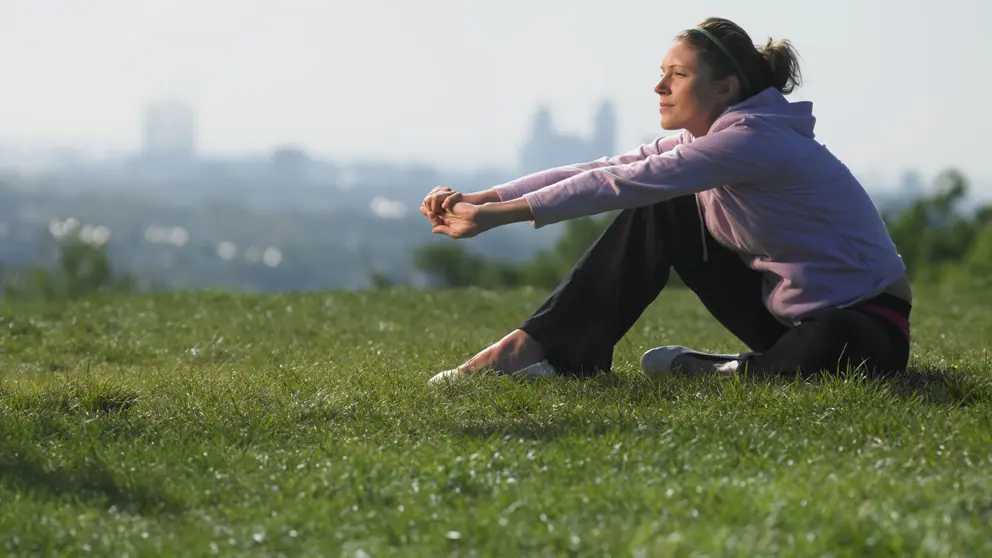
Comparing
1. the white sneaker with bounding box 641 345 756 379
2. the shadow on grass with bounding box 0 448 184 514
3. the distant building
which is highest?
the shadow on grass with bounding box 0 448 184 514

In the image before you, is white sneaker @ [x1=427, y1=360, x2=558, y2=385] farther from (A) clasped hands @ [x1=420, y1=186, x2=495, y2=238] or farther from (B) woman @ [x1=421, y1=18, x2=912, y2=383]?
(A) clasped hands @ [x1=420, y1=186, x2=495, y2=238]

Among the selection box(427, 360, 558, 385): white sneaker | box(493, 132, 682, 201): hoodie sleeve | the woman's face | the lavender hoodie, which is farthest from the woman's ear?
box(427, 360, 558, 385): white sneaker

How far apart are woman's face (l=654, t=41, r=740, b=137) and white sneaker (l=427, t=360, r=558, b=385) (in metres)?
1.40

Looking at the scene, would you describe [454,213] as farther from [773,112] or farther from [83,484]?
[83,484]

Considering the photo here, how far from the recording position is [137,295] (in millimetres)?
11695

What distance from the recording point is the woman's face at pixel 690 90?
210 inches

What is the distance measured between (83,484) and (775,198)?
331cm

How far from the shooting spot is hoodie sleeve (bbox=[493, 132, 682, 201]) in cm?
578

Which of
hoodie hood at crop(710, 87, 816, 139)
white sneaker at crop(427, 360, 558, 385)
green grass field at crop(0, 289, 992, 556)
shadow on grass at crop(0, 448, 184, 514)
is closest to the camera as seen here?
green grass field at crop(0, 289, 992, 556)

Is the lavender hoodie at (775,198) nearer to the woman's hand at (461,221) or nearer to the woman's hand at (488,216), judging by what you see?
the woman's hand at (488,216)

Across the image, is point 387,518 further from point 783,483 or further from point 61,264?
point 61,264

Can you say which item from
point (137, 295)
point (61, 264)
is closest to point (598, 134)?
point (61, 264)

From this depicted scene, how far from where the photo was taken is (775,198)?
17.3ft

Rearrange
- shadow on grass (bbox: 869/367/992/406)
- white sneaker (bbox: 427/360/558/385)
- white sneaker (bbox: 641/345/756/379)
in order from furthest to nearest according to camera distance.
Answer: white sneaker (bbox: 641/345/756/379) → white sneaker (bbox: 427/360/558/385) → shadow on grass (bbox: 869/367/992/406)
